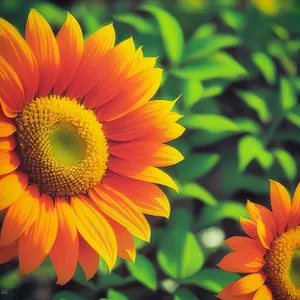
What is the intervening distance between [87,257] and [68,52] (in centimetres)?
22

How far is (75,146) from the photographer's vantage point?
2.17 ft

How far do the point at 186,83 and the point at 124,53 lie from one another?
0.61ft

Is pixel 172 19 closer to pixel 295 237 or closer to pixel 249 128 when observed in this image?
pixel 249 128

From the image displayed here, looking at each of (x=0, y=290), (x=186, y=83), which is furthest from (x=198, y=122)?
(x=0, y=290)

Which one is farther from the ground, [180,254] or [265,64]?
[265,64]

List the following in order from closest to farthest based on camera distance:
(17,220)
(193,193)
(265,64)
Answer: (17,220)
(193,193)
(265,64)

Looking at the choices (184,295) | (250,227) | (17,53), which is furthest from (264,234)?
(17,53)

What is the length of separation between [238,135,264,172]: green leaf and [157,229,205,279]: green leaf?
0.41 ft

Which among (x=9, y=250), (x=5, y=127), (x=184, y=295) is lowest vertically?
(x=184, y=295)

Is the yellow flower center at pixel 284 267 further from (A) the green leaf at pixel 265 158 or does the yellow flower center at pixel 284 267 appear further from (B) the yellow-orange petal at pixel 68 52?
(B) the yellow-orange petal at pixel 68 52

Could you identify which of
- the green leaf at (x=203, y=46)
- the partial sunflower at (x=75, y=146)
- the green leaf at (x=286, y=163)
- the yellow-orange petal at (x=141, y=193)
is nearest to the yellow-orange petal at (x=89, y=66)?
the partial sunflower at (x=75, y=146)

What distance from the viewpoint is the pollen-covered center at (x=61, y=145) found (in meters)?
0.62

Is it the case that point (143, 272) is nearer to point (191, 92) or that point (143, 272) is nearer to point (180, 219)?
point (180, 219)

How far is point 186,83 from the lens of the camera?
2.74 feet
